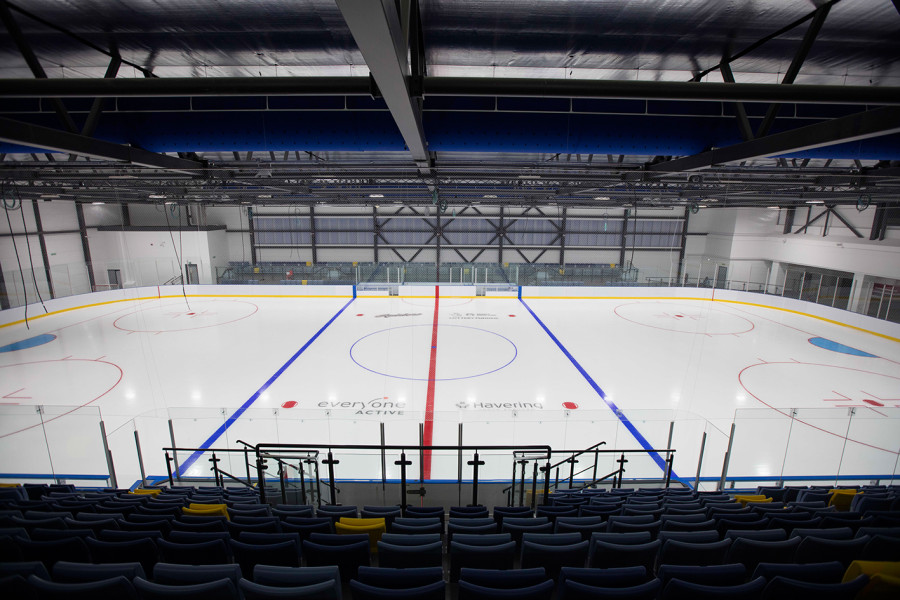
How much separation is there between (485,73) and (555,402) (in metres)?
7.02

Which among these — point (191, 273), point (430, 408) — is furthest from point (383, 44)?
point (191, 273)

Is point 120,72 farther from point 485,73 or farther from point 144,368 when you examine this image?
point 144,368

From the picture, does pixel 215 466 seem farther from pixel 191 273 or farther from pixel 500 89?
pixel 191 273

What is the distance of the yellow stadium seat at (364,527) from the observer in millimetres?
3740

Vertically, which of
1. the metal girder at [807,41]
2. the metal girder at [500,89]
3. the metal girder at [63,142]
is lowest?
the metal girder at [63,142]

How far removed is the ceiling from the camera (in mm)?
3275

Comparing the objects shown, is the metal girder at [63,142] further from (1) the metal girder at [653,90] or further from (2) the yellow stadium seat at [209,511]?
(1) the metal girder at [653,90]

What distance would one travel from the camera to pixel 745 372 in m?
11.2

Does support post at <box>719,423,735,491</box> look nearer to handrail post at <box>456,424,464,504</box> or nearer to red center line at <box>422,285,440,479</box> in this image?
handrail post at <box>456,424,464,504</box>

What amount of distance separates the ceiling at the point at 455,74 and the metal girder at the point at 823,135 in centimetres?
2

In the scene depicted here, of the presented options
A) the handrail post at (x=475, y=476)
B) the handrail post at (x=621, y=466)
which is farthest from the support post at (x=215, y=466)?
the handrail post at (x=621, y=466)

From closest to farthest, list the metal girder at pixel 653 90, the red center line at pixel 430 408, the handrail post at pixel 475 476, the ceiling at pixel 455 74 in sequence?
1. the metal girder at pixel 653 90
2. the ceiling at pixel 455 74
3. the handrail post at pixel 475 476
4. the red center line at pixel 430 408

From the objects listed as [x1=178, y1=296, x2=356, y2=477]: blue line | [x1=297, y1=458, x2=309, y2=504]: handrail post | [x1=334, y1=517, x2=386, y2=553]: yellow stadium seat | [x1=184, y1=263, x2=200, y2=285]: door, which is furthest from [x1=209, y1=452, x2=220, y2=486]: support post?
[x1=184, y1=263, x2=200, y2=285]: door

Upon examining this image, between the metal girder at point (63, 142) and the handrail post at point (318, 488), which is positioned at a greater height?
the metal girder at point (63, 142)
